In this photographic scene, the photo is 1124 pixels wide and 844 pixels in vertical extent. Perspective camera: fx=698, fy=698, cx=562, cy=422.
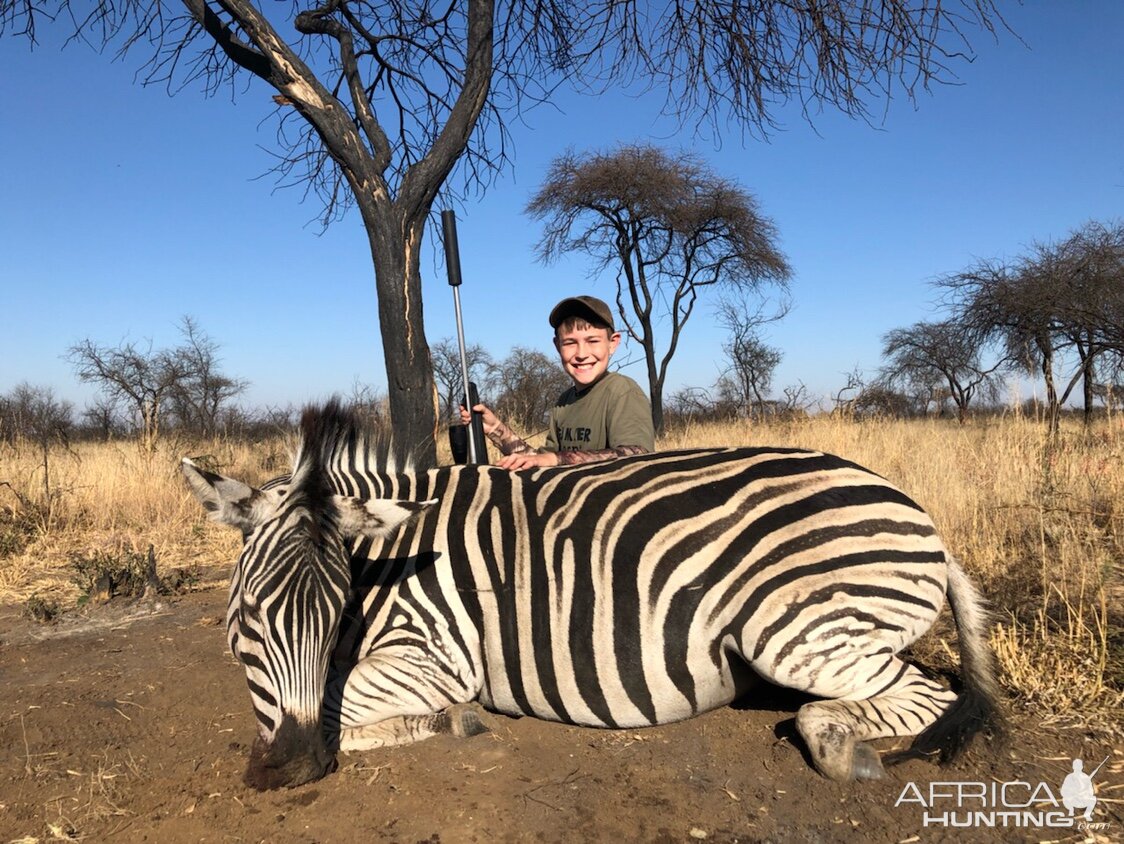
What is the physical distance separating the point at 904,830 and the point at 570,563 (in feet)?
4.20

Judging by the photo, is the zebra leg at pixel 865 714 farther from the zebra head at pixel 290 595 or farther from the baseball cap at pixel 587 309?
the baseball cap at pixel 587 309

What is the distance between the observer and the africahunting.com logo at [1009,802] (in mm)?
1990

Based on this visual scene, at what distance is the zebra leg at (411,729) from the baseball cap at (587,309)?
218cm

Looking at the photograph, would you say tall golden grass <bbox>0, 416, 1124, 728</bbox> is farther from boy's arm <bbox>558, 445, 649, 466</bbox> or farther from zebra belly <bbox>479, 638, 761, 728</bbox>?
boy's arm <bbox>558, 445, 649, 466</bbox>

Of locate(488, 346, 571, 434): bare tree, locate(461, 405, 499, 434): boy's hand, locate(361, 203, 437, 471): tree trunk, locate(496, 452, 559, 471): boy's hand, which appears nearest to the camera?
locate(496, 452, 559, 471): boy's hand

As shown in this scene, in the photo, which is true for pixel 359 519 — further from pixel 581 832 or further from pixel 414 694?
pixel 581 832

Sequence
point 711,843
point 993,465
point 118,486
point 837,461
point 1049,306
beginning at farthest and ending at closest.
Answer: point 1049,306 < point 118,486 < point 993,465 < point 837,461 < point 711,843

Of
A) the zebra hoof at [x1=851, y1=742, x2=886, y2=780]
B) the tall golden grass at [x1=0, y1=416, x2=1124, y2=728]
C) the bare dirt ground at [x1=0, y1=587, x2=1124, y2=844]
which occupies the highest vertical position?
the tall golden grass at [x1=0, y1=416, x2=1124, y2=728]

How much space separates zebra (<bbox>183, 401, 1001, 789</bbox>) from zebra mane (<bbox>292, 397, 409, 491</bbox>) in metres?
0.02

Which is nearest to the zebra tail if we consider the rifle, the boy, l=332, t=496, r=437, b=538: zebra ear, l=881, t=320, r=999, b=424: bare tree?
the boy

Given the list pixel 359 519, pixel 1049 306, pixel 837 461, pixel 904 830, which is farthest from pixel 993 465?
pixel 1049 306

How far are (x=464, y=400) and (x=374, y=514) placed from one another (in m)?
2.06

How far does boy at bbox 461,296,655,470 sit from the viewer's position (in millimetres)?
3812

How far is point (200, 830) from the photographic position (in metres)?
2.03
